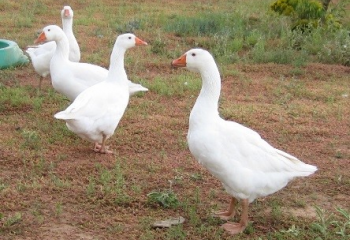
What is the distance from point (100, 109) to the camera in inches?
259

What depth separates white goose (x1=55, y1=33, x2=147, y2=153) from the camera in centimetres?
639

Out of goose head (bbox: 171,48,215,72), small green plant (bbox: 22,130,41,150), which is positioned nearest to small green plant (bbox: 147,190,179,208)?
goose head (bbox: 171,48,215,72)

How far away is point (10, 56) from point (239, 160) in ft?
17.8

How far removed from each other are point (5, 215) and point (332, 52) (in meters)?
6.84

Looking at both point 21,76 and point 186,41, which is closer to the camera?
point 21,76

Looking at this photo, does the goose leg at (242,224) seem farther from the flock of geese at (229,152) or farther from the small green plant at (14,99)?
the small green plant at (14,99)

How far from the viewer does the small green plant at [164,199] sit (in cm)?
556

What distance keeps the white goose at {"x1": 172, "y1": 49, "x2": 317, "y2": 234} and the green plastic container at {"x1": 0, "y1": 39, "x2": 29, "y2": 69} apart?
16.3 ft

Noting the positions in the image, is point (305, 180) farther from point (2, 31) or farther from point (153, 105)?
point (2, 31)

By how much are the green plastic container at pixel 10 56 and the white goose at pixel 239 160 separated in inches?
196

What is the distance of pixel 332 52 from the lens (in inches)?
420

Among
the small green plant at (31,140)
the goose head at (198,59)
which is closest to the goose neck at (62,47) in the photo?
the small green plant at (31,140)

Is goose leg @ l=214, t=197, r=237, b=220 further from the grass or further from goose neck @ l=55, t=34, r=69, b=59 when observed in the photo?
goose neck @ l=55, t=34, r=69, b=59

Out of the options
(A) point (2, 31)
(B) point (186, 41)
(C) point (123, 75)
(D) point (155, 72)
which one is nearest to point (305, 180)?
(C) point (123, 75)
